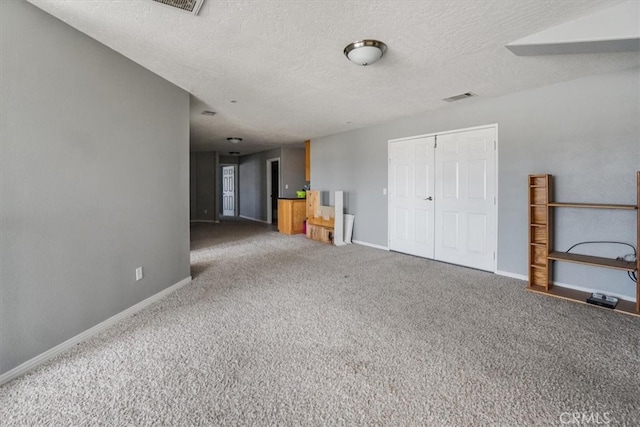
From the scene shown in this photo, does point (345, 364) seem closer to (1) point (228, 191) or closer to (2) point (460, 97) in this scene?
(2) point (460, 97)

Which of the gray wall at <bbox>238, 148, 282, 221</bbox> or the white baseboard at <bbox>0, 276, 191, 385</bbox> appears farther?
the gray wall at <bbox>238, 148, 282, 221</bbox>

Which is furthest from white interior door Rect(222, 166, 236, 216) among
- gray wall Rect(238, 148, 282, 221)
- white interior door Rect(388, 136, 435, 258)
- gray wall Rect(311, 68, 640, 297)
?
gray wall Rect(311, 68, 640, 297)

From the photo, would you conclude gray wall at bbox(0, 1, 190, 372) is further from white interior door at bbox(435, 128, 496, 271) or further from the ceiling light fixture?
white interior door at bbox(435, 128, 496, 271)

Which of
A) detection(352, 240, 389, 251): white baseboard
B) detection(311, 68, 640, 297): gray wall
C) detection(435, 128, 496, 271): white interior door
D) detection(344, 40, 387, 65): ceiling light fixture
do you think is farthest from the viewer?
detection(352, 240, 389, 251): white baseboard

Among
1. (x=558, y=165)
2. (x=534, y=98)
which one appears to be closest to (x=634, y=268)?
(x=558, y=165)

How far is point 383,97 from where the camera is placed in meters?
3.67

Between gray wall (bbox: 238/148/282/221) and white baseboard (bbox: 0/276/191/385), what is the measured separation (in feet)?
20.6

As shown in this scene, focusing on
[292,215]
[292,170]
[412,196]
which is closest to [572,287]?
[412,196]

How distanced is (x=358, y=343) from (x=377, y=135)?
413 centimetres

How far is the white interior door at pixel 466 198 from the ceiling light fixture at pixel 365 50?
2293 mm

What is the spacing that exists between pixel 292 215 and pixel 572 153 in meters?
5.34

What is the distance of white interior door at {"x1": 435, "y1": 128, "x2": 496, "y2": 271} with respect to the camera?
12.5ft

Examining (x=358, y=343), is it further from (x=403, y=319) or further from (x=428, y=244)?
(x=428, y=244)

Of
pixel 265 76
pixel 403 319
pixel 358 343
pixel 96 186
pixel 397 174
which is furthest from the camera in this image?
pixel 397 174
